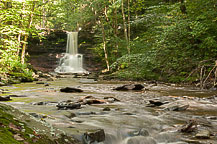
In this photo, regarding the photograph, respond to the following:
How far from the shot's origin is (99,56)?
2930 cm

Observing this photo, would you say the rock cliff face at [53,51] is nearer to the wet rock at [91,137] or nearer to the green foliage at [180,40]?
the green foliage at [180,40]

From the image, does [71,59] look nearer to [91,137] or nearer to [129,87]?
[129,87]

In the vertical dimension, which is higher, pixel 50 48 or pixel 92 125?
pixel 50 48

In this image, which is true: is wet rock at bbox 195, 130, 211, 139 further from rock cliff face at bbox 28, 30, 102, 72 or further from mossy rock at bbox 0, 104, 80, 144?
rock cliff face at bbox 28, 30, 102, 72

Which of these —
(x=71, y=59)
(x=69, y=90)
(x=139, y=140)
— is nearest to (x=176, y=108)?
(x=139, y=140)

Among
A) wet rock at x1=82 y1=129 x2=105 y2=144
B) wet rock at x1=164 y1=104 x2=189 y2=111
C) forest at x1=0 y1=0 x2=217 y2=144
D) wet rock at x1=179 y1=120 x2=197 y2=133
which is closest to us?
wet rock at x1=82 y1=129 x2=105 y2=144

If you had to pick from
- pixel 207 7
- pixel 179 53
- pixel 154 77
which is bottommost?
pixel 154 77

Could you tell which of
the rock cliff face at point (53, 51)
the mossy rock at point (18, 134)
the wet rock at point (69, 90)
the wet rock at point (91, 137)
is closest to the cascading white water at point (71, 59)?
the rock cliff face at point (53, 51)

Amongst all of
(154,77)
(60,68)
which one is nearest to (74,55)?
(60,68)

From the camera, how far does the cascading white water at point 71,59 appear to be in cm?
2861

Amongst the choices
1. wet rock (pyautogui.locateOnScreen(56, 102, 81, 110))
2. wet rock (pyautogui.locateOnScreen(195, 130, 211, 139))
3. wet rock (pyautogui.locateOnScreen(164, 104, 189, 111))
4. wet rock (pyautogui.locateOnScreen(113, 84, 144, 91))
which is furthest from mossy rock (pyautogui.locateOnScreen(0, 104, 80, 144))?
wet rock (pyautogui.locateOnScreen(113, 84, 144, 91))

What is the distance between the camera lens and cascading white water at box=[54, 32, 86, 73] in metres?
28.6

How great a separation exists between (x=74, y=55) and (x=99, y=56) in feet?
15.1

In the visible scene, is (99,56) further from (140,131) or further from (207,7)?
(140,131)
